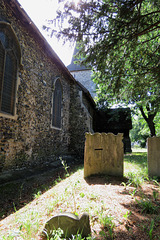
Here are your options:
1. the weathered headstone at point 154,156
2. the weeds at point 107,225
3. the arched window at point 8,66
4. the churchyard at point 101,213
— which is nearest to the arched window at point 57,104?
the arched window at point 8,66

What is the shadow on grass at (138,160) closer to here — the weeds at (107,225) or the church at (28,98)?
the church at (28,98)

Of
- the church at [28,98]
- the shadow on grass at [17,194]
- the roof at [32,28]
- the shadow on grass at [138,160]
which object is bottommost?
the shadow on grass at [17,194]

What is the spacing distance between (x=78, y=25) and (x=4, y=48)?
3.08 m

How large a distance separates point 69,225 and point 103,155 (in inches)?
114

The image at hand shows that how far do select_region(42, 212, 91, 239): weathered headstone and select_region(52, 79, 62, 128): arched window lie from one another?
743 cm

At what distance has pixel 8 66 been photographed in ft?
18.1

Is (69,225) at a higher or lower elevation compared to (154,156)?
lower

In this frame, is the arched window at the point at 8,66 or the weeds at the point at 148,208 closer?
the weeds at the point at 148,208

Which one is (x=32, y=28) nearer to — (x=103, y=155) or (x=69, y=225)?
(x=103, y=155)

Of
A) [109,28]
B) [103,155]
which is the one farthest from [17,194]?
[109,28]

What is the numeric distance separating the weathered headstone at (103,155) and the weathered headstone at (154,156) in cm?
81

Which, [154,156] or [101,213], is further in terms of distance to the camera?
[154,156]

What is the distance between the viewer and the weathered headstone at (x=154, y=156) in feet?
13.7

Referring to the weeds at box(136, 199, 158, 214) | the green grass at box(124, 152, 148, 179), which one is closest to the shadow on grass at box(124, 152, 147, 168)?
the green grass at box(124, 152, 148, 179)
